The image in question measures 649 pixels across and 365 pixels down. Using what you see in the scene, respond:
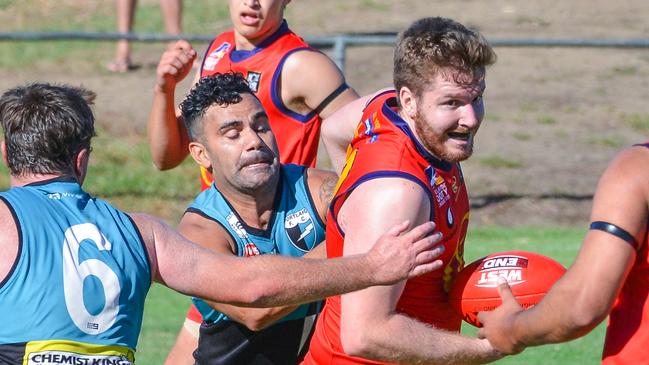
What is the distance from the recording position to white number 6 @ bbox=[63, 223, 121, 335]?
4.11 metres

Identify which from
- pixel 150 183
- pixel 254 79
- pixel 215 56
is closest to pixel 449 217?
pixel 254 79

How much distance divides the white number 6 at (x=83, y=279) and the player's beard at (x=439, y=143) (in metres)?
1.25

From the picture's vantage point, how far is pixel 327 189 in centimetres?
557

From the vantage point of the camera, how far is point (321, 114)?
21.8 ft

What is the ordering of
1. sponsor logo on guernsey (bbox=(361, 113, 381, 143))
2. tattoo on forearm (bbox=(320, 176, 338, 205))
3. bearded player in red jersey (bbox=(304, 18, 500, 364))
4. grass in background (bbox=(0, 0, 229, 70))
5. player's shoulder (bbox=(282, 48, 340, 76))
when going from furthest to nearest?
grass in background (bbox=(0, 0, 229, 70)), player's shoulder (bbox=(282, 48, 340, 76)), tattoo on forearm (bbox=(320, 176, 338, 205)), sponsor logo on guernsey (bbox=(361, 113, 381, 143)), bearded player in red jersey (bbox=(304, 18, 500, 364))

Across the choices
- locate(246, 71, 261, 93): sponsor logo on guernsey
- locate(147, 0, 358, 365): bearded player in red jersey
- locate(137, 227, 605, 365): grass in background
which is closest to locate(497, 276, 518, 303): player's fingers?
locate(147, 0, 358, 365): bearded player in red jersey

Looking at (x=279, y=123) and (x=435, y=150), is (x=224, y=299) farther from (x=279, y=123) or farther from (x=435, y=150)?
(x=279, y=123)

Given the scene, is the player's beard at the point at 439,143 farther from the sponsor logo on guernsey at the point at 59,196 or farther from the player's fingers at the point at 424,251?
the sponsor logo on guernsey at the point at 59,196

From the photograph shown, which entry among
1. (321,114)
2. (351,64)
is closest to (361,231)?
(321,114)

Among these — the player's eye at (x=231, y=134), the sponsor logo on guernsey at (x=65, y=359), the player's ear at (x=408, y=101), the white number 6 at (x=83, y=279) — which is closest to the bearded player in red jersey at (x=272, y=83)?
the player's eye at (x=231, y=134)

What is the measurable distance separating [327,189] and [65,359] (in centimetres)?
178

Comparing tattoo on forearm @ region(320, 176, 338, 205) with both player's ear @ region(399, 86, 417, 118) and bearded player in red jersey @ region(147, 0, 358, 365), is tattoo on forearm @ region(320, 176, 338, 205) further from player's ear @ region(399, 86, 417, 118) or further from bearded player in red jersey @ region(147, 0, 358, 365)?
bearded player in red jersey @ region(147, 0, 358, 365)

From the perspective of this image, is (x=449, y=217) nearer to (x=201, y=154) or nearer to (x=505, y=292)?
(x=505, y=292)

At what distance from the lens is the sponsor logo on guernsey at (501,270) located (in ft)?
14.9
